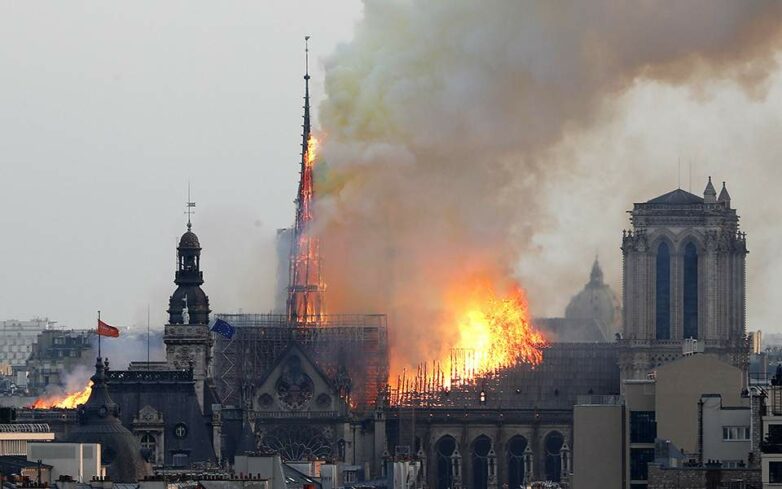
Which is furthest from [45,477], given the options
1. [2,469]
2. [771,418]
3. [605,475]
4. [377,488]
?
[377,488]

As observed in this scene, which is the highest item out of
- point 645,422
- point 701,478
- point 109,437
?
point 109,437

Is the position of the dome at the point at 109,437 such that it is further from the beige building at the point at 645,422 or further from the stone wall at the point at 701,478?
the stone wall at the point at 701,478

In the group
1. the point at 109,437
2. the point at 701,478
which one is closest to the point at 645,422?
the point at 701,478

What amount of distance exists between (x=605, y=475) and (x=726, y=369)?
714cm

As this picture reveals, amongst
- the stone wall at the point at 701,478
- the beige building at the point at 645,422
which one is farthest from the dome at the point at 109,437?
the stone wall at the point at 701,478

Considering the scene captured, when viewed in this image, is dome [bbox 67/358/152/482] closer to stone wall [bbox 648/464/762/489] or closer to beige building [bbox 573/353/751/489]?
beige building [bbox 573/353/751/489]

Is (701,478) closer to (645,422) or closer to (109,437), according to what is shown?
(645,422)

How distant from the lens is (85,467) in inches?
5285

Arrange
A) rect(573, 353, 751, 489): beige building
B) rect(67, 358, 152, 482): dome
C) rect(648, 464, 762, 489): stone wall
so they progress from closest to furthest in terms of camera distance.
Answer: rect(648, 464, 762, 489): stone wall, rect(573, 353, 751, 489): beige building, rect(67, 358, 152, 482): dome

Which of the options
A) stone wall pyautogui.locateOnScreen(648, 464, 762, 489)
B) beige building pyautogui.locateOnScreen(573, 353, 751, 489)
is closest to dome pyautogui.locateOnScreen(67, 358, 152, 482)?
beige building pyautogui.locateOnScreen(573, 353, 751, 489)

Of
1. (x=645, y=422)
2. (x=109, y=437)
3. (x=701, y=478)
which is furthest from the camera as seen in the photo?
(x=109, y=437)

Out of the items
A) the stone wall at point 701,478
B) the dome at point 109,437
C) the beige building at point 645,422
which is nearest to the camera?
the stone wall at point 701,478

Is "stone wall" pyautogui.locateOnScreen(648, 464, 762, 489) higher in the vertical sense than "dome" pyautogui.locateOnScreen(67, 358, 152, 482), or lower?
lower

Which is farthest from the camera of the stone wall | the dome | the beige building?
the dome
